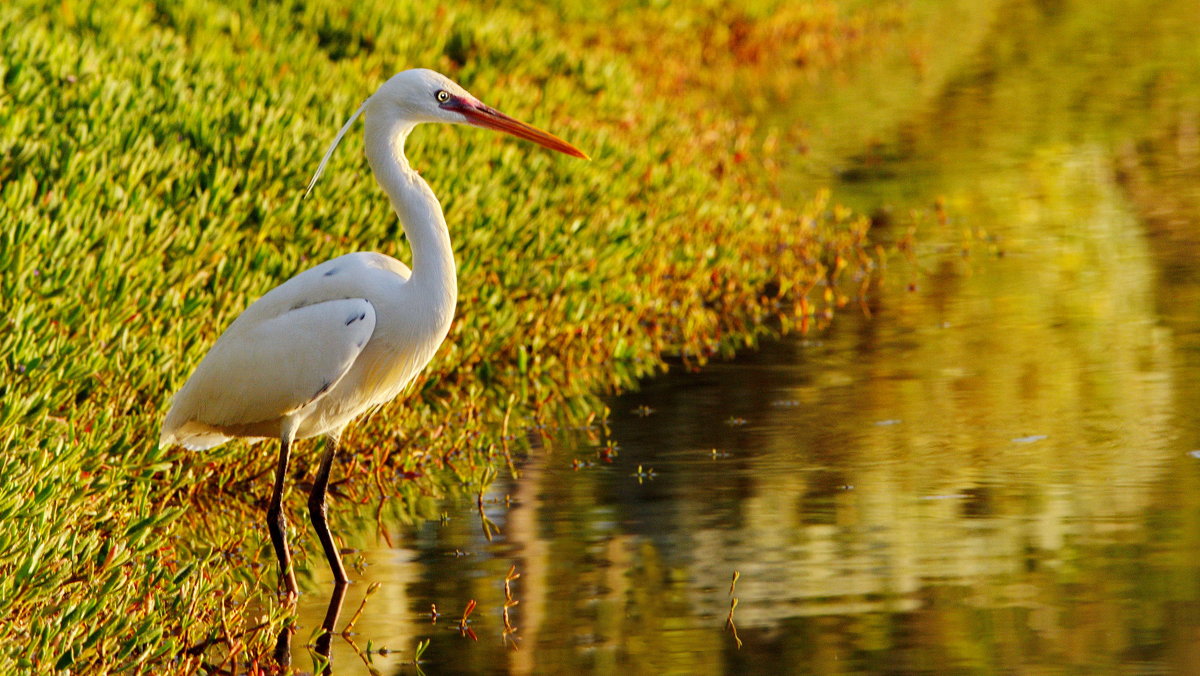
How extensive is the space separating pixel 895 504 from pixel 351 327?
7.27 ft

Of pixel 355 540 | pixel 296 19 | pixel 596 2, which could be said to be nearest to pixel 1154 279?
pixel 355 540

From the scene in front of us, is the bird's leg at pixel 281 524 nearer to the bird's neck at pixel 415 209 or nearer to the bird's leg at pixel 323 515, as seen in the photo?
the bird's leg at pixel 323 515

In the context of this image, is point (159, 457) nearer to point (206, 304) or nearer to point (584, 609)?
point (206, 304)

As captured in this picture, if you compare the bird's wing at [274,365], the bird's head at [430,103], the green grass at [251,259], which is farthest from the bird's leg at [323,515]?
the bird's head at [430,103]

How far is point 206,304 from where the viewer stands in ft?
24.6

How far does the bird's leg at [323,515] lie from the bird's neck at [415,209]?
0.91 metres

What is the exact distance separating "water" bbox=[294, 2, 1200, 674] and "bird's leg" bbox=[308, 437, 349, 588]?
0.11 meters

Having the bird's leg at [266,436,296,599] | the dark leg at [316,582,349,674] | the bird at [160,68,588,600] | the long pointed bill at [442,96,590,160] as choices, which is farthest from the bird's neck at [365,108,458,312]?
the dark leg at [316,582,349,674]

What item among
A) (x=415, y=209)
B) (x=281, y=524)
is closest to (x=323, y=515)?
(x=281, y=524)

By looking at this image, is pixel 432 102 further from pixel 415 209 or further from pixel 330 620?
pixel 330 620

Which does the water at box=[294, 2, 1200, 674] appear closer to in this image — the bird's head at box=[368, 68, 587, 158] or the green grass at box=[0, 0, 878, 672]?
the green grass at box=[0, 0, 878, 672]

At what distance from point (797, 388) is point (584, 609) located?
3.00m

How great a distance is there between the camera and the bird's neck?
5.76 meters

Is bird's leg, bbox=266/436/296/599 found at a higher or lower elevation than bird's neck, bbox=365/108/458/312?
lower
